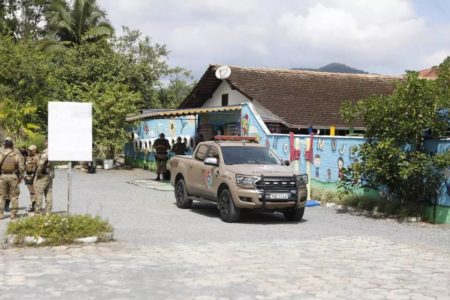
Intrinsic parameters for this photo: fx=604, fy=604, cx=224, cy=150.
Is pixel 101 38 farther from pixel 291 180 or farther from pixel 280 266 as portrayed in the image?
pixel 280 266

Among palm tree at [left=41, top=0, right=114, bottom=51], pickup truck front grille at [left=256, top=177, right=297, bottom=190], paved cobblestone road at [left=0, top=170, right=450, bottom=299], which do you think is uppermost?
palm tree at [left=41, top=0, right=114, bottom=51]

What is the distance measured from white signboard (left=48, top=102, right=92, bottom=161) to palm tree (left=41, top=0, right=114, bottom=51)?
101 feet

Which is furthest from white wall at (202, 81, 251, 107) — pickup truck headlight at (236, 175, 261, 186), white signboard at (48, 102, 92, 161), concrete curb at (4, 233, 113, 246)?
concrete curb at (4, 233, 113, 246)

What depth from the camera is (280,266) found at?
832 cm

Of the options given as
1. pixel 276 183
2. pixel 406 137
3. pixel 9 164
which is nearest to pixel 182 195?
pixel 276 183

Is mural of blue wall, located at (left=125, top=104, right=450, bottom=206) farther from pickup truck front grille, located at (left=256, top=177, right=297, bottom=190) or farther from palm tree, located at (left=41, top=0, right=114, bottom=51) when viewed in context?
palm tree, located at (left=41, top=0, right=114, bottom=51)

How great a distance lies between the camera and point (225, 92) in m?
26.4

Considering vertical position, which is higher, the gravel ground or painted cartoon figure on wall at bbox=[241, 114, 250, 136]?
painted cartoon figure on wall at bbox=[241, 114, 250, 136]

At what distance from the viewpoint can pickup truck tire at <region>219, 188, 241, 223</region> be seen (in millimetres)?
12672

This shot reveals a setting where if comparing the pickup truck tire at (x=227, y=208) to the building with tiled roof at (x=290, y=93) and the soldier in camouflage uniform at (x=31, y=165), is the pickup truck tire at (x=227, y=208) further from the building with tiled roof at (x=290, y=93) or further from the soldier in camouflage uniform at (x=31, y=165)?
the building with tiled roof at (x=290, y=93)

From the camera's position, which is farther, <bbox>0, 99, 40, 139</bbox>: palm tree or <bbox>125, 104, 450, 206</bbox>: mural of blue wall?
<bbox>0, 99, 40, 139</bbox>: palm tree

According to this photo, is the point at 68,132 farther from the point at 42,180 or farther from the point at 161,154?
the point at 161,154


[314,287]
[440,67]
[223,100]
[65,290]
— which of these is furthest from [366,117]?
[223,100]

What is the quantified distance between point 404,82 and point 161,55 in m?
35.4
